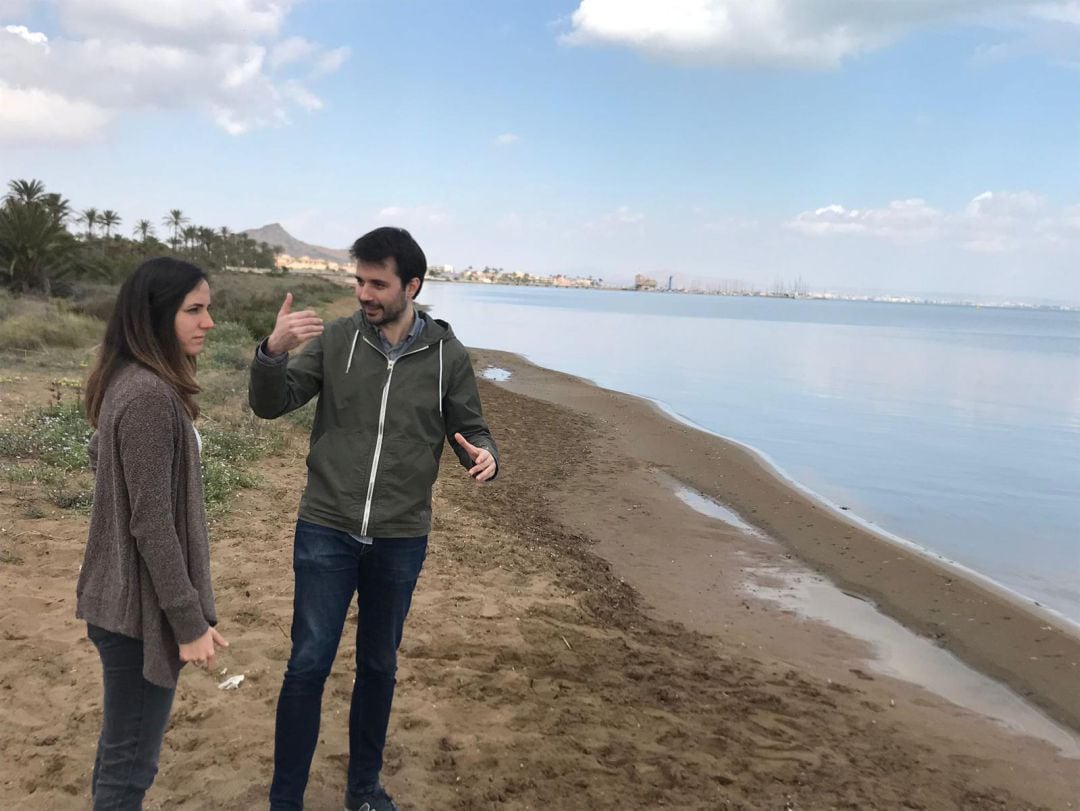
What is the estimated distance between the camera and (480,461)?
105 inches

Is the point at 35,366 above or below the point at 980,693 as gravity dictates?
above

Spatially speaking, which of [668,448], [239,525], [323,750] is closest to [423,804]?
[323,750]

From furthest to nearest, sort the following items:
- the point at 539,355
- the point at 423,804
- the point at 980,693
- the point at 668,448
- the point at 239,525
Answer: the point at 539,355, the point at 668,448, the point at 239,525, the point at 980,693, the point at 423,804

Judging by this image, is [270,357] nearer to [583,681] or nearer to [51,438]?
[583,681]

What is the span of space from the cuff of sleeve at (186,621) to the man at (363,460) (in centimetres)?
55

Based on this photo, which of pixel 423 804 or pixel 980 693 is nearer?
pixel 423 804

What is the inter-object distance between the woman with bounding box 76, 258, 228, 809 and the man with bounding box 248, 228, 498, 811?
46cm

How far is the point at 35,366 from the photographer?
11531 mm

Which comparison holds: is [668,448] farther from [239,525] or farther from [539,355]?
[539,355]

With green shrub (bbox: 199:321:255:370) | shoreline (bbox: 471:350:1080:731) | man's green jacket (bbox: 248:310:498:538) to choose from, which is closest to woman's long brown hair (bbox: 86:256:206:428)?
man's green jacket (bbox: 248:310:498:538)

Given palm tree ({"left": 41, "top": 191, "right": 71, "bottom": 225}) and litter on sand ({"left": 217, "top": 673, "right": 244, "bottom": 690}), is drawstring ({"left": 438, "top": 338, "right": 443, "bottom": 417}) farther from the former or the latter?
palm tree ({"left": 41, "top": 191, "right": 71, "bottom": 225})

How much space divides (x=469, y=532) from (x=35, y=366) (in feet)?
27.3

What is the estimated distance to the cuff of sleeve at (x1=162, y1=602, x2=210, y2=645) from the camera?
A: 6.34 ft

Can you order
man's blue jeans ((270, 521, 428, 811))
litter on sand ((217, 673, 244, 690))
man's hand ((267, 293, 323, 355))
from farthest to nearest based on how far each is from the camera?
1. litter on sand ((217, 673, 244, 690))
2. man's blue jeans ((270, 521, 428, 811))
3. man's hand ((267, 293, 323, 355))
